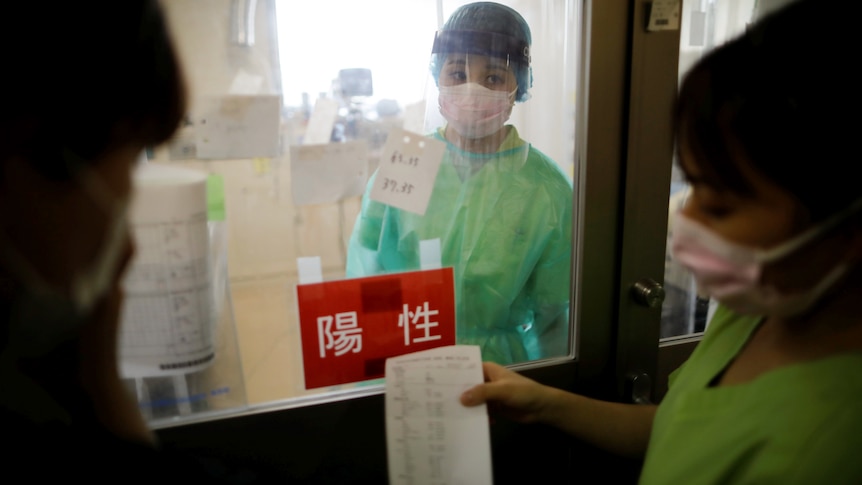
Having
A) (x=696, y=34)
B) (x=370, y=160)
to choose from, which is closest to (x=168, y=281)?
(x=370, y=160)

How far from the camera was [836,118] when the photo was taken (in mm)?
475

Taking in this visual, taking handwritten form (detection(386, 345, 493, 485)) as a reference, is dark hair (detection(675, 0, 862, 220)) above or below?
above

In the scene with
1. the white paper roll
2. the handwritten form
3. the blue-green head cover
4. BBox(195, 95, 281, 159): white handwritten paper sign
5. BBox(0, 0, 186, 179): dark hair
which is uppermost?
the blue-green head cover

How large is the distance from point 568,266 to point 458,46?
0.45m

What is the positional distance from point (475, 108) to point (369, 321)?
16.7 inches

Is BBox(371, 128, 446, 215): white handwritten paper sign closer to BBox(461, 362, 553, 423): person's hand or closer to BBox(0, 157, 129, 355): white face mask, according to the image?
BBox(461, 362, 553, 423): person's hand

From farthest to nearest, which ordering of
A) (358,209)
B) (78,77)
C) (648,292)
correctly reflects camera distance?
(648,292)
(358,209)
(78,77)

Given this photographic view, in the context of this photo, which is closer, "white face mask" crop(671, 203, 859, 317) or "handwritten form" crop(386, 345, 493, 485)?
"white face mask" crop(671, 203, 859, 317)

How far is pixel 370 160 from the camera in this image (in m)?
0.88

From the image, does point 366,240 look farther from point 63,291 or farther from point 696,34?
point 696,34

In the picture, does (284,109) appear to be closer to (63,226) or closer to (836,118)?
(63,226)

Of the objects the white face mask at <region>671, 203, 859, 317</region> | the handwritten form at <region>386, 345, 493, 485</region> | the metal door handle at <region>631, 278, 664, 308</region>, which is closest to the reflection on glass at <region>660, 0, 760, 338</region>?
the metal door handle at <region>631, 278, 664, 308</region>

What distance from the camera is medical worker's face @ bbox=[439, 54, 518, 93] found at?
0.94 m

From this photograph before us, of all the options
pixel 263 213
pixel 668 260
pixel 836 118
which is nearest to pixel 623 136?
pixel 668 260
